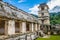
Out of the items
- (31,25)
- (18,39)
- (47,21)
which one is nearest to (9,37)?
(18,39)

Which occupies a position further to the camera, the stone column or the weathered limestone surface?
the weathered limestone surface

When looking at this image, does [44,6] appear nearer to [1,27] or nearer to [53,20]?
[53,20]

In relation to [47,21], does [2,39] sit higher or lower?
lower

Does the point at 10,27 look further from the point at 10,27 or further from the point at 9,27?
the point at 9,27

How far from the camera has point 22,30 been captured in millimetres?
10969

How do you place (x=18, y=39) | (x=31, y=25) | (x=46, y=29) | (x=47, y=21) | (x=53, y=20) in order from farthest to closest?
1. (x=53, y=20)
2. (x=47, y=21)
3. (x=46, y=29)
4. (x=31, y=25)
5. (x=18, y=39)

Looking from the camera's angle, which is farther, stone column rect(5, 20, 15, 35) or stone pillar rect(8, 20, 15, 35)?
stone pillar rect(8, 20, 15, 35)

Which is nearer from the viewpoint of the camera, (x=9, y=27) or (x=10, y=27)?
(x=9, y=27)

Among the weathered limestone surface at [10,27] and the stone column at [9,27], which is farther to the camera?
the weathered limestone surface at [10,27]

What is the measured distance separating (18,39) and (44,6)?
2185 cm

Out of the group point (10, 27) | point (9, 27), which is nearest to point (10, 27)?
point (10, 27)

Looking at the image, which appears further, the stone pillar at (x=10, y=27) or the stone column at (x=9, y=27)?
the stone pillar at (x=10, y=27)

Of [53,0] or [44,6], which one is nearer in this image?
[44,6]

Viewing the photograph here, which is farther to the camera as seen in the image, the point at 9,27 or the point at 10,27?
the point at 10,27
